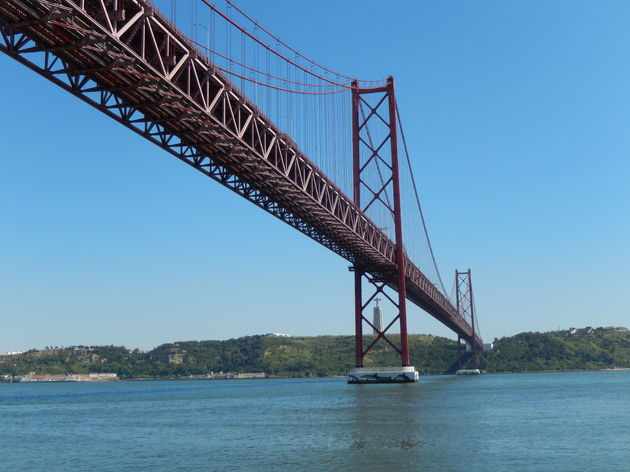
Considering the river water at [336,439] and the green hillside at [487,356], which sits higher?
the green hillside at [487,356]

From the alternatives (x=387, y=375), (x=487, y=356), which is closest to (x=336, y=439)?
(x=387, y=375)

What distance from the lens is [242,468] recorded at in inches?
725

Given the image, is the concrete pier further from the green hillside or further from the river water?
the green hillside

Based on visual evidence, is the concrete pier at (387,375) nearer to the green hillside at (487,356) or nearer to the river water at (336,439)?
the river water at (336,439)

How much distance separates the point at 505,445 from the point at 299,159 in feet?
73.4

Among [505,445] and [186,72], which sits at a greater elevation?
[186,72]

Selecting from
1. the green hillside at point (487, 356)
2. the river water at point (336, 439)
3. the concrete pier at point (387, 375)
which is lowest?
the river water at point (336, 439)

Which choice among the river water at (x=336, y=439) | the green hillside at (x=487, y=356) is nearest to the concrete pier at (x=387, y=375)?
the river water at (x=336, y=439)

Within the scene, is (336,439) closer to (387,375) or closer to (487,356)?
(387,375)

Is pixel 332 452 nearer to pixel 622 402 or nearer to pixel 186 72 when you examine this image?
pixel 186 72

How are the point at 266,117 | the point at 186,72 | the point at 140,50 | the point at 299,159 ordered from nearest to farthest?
the point at 140,50 < the point at 186,72 < the point at 266,117 < the point at 299,159

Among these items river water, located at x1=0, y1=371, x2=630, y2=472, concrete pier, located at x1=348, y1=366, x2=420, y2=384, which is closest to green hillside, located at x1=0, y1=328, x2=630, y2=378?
concrete pier, located at x1=348, y1=366, x2=420, y2=384

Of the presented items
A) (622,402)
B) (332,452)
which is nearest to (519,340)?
(622,402)

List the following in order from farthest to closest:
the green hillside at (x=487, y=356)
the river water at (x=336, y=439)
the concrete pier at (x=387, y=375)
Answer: the green hillside at (x=487, y=356) < the concrete pier at (x=387, y=375) < the river water at (x=336, y=439)
